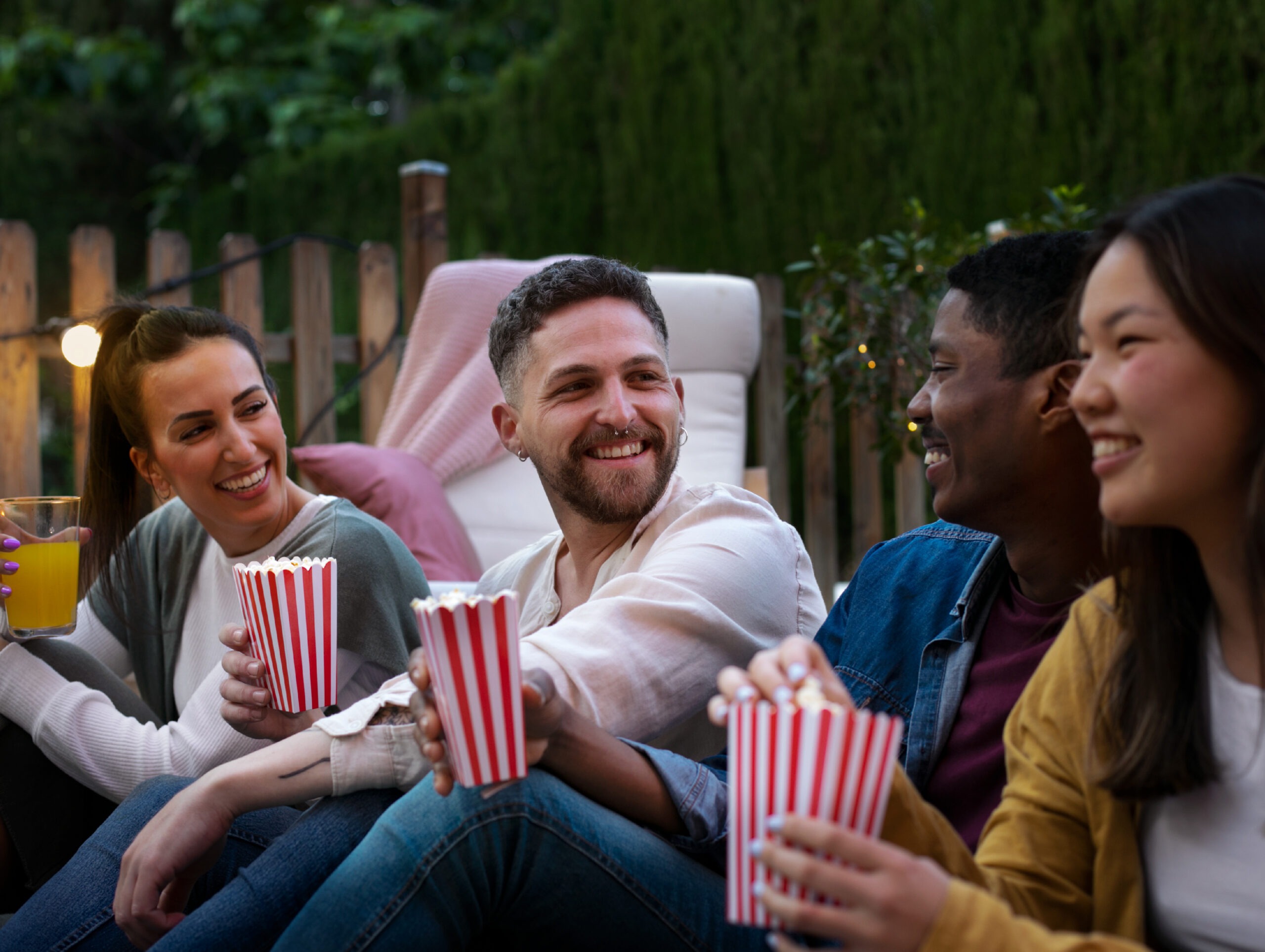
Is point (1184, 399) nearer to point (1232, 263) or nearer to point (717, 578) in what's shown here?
point (1232, 263)

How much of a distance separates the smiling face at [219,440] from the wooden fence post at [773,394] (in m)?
2.95

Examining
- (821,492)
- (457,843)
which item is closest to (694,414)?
(821,492)

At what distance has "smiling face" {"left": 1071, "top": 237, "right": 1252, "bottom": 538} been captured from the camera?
3.50 ft

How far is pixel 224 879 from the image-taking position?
5.86ft

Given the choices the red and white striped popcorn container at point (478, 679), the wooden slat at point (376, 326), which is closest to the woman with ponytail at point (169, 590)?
the red and white striped popcorn container at point (478, 679)

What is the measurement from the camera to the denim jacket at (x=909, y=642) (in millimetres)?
1521

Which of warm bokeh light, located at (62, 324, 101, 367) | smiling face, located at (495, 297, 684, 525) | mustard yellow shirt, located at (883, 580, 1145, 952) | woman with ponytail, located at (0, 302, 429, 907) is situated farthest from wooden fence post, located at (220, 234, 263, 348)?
mustard yellow shirt, located at (883, 580, 1145, 952)

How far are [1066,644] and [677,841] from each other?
53 cm

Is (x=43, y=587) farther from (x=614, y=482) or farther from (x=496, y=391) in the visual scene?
(x=496, y=391)

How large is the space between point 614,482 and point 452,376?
2229 millimetres

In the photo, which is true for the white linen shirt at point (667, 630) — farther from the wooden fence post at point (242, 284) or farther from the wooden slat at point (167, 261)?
the wooden slat at point (167, 261)

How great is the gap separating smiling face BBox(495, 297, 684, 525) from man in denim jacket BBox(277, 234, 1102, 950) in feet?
1.37

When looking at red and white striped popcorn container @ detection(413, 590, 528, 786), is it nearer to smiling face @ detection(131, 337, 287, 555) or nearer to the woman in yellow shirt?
the woman in yellow shirt

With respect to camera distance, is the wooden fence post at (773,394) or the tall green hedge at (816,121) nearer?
the tall green hedge at (816,121)
